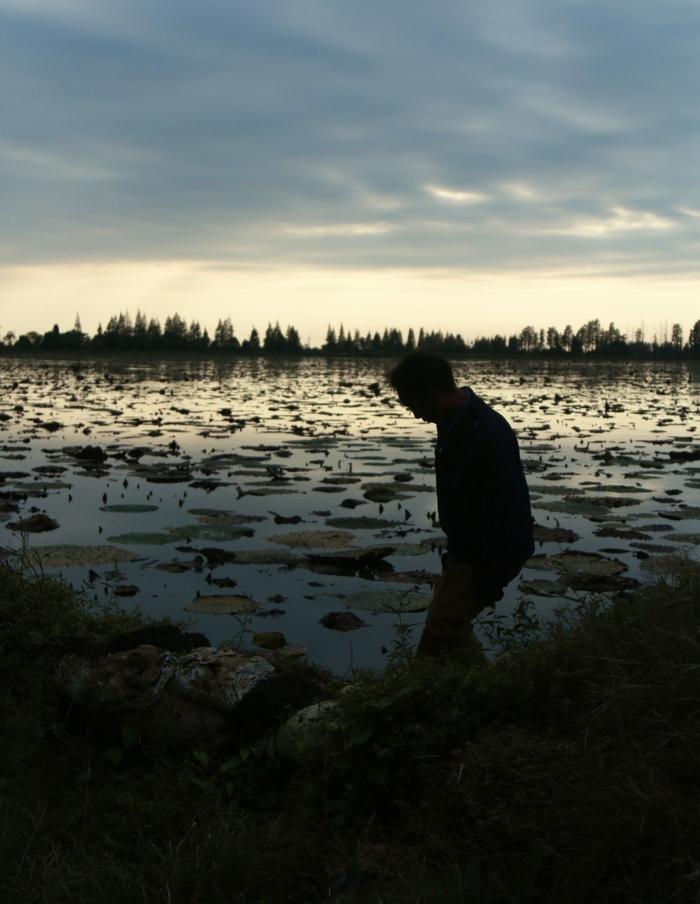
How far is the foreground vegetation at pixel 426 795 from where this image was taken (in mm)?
2428

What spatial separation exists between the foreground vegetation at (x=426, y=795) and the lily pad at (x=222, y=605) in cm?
152

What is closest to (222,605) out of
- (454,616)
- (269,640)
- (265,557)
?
(269,640)

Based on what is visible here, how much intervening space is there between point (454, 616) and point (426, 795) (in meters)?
1.34

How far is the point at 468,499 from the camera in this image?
427 centimetres

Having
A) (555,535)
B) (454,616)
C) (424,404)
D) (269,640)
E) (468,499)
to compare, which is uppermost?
(424,404)

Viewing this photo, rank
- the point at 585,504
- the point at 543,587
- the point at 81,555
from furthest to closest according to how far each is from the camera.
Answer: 1. the point at 585,504
2. the point at 81,555
3. the point at 543,587

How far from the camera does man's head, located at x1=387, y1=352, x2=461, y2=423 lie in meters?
4.19

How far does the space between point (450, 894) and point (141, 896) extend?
954mm

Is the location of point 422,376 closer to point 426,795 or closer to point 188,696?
point 188,696

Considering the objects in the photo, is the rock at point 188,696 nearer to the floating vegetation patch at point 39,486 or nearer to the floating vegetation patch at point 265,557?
the floating vegetation patch at point 265,557

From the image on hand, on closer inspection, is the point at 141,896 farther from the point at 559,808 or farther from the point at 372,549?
the point at 372,549

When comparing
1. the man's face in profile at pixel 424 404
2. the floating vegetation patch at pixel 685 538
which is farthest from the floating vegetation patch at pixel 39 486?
the floating vegetation patch at pixel 685 538

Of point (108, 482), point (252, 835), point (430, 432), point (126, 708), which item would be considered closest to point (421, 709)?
point (252, 835)

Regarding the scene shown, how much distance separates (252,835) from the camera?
299cm
